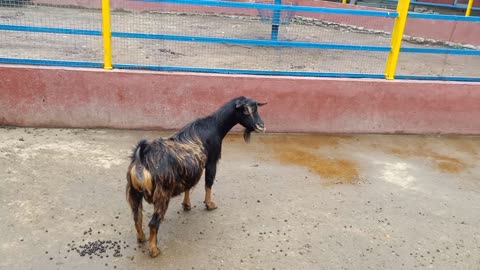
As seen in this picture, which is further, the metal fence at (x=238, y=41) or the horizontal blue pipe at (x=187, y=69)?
the metal fence at (x=238, y=41)

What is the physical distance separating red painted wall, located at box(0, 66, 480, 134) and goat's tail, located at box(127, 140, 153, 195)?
2.51 meters

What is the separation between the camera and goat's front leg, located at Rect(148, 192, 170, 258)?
3064 mm

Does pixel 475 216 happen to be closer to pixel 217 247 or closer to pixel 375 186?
pixel 375 186

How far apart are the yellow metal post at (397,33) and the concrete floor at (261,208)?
115 centimetres

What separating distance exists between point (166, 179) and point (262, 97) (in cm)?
284

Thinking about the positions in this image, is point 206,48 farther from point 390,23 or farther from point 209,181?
point 209,181

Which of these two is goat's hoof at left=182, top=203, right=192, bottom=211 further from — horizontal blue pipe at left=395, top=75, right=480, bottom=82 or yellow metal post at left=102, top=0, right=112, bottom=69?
horizontal blue pipe at left=395, top=75, right=480, bottom=82

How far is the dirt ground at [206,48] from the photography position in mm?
8078

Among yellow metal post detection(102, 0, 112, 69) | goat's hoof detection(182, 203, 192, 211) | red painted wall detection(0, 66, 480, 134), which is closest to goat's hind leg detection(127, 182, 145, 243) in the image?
goat's hoof detection(182, 203, 192, 211)

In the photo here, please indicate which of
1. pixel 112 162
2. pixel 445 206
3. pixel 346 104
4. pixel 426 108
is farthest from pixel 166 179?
pixel 426 108

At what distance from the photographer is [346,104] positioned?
5.84 meters

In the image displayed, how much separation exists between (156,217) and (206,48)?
6747mm

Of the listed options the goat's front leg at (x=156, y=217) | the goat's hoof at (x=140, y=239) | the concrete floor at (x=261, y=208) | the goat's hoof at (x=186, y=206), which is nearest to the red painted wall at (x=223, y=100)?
the concrete floor at (x=261, y=208)

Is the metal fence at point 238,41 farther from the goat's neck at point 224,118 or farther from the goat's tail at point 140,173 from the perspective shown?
the goat's tail at point 140,173
